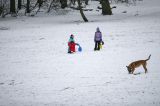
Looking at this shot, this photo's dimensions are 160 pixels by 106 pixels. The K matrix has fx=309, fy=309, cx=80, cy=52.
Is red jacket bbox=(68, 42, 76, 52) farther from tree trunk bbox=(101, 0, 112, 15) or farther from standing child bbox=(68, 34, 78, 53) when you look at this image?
tree trunk bbox=(101, 0, 112, 15)

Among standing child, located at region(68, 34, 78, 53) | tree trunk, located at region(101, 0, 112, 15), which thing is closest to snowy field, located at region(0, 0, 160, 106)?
standing child, located at region(68, 34, 78, 53)

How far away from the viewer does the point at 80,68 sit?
15250 millimetres

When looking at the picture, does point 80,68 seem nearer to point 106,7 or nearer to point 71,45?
point 71,45

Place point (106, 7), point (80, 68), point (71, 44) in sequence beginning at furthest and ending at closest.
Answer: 1. point (106, 7)
2. point (71, 44)
3. point (80, 68)

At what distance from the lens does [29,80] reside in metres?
13.4

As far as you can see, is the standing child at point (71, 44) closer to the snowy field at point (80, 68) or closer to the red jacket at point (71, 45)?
the red jacket at point (71, 45)

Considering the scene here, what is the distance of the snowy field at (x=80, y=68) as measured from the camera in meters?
10.8

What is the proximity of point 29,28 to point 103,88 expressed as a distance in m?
22.0

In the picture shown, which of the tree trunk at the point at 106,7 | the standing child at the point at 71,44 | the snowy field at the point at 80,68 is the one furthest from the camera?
the tree trunk at the point at 106,7

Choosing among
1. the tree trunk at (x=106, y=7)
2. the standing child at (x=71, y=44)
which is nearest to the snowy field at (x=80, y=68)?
the standing child at (x=71, y=44)

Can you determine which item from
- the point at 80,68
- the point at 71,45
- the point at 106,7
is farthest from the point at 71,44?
the point at 106,7

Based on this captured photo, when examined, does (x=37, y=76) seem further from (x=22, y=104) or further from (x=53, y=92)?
(x=22, y=104)

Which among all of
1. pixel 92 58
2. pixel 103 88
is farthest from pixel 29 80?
pixel 92 58

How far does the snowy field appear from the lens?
10773mm
